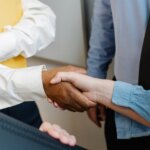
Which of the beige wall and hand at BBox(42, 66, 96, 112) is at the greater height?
hand at BBox(42, 66, 96, 112)

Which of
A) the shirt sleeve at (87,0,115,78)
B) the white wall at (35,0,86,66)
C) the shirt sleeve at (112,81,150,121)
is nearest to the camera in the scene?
the shirt sleeve at (112,81,150,121)

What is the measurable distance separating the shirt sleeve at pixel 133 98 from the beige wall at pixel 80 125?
78 centimetres

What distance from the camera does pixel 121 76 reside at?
950 millimetres

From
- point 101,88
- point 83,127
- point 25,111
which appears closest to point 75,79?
point 101,88

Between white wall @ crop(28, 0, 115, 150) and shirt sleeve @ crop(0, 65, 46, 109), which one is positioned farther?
white wall @ crop(28, 0, 115, 150)

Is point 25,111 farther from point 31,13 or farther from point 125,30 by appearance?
point 125,30

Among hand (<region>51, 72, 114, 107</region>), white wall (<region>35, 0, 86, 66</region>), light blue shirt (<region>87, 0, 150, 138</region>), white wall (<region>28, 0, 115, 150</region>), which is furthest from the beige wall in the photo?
hand (<region>51, 72, 114, 107</region>)

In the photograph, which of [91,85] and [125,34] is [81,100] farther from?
[125,34]

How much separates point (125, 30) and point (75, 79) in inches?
7.5

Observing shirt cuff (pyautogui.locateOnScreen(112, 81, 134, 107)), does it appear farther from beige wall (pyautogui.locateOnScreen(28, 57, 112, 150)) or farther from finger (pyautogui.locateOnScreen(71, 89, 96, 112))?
beige wall (pyautogui.locateOnScreen(28, 57, 112, 150))

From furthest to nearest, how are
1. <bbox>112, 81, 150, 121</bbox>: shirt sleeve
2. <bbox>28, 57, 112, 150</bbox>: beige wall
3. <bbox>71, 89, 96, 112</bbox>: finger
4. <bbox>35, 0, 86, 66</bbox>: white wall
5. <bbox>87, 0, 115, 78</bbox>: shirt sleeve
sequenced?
<bbox>28, 57, 112, 150</bbox>: beige wall, <bbox>35, 0, 86, 66</bbox>: white wall, <bbox>87, 0, 115, 78</bbox>: shirt sleeve, <bbox>71, 89, 96, 112</bbox>: finger, <bbox>112, 81, 150, 121</bbox>: shirt sleeve

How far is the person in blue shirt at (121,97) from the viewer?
74cm

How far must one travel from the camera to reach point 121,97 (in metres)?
0.76

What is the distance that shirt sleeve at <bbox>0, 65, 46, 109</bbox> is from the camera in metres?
0.90
